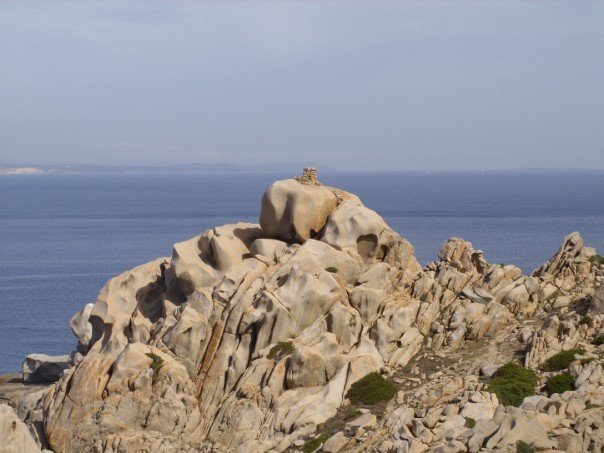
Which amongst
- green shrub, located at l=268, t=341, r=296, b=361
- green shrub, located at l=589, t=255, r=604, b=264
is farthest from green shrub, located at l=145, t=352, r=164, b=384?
green shrub, located at l=589, t=255, r=604, b=264

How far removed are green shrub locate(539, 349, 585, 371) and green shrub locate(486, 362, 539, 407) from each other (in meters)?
0.89

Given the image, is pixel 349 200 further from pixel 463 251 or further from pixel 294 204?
pixel 463 251

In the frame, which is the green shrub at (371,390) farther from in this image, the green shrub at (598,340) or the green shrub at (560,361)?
the green shrub at (598,340)

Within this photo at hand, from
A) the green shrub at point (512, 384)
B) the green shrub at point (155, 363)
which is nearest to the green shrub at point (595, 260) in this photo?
the green shrub at point (512, 384)

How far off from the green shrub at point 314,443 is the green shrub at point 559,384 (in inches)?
394

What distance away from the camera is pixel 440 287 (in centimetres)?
5538

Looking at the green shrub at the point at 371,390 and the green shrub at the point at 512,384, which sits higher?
the green shrub at the point at 512,384

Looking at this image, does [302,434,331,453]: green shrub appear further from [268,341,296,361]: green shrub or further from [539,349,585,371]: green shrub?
[539,349,585,371]: green shrub

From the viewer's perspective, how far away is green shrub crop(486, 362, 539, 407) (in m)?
44.9

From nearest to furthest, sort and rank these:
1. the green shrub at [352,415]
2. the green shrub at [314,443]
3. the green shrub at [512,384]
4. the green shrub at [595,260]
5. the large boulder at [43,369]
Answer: the green shrub at [314,443] < the green shrub at [512,384] < the green shrub at [352,415] < the green shrub at [595,260] < the large boulder at [43,369]

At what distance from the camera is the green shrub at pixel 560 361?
47694 mm

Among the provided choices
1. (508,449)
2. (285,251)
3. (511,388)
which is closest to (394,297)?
(285,251)

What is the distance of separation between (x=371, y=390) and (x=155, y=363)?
33.2 feet

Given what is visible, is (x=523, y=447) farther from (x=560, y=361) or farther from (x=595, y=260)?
(x=595, y=260)
